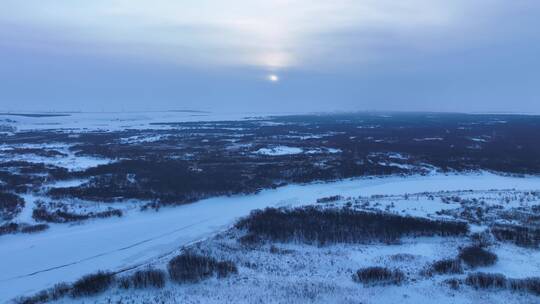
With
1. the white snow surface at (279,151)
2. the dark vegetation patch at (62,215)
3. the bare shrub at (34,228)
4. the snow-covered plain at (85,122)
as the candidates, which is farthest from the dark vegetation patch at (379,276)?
the snow-covered plain at (85,122)

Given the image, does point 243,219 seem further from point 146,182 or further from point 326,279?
point 146,182

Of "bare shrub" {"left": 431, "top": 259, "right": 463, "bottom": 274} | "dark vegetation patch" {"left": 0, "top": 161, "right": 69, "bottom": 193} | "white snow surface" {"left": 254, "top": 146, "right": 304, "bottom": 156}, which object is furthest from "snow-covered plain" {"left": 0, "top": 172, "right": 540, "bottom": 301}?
"white snow surface" {"left": 254, "top": 146, "right": 304, "bottom": 156}

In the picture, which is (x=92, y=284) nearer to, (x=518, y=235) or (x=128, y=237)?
(x=128, y=237)

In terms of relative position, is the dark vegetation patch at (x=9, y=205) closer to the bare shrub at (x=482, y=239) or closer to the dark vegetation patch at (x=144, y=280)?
the dark vegetation patch at (x=144, y=280)

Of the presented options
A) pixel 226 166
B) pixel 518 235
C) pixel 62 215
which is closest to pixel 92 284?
pixel 62 215

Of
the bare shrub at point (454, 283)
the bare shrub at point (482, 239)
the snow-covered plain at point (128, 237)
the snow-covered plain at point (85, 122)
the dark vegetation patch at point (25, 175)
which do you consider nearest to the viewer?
the bare shrub at point (454, 283)

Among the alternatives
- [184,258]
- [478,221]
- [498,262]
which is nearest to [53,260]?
[184,258]
